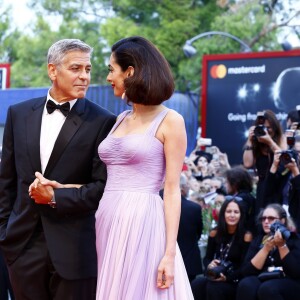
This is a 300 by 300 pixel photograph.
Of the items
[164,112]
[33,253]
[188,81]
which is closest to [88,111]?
[164,112]

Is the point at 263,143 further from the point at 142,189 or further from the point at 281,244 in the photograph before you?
the point at 142,189

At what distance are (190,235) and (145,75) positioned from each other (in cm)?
468

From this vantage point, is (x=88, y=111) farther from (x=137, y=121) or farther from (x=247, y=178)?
(x=247, y=178)

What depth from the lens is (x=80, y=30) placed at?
117 feet

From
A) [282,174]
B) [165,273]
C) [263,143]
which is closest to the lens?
[165,273]

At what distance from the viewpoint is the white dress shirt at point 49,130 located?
445cm

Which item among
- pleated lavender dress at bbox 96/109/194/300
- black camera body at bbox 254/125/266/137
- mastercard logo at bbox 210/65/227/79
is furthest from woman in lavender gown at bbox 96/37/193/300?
mastercard logo at bbox 210/65/227/79

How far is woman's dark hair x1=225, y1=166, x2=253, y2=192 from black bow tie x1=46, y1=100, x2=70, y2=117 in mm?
4381

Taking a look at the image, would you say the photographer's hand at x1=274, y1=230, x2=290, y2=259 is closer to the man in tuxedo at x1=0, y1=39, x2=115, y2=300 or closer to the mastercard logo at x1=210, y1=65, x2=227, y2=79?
the man in tuxedo at x1=0, y1=39, x2=115, y2=300

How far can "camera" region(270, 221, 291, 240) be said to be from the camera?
7289 mm

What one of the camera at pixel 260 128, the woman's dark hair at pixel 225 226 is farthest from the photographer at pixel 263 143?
the woman's dark hair at pixel 225 226

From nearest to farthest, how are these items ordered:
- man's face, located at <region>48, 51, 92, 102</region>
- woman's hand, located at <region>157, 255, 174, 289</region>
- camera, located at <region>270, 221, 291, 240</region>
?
woman's hand, located at <region>157, 255, 174, 289</region> → man's face, located at <region>48, 51, 92, 102</region> → camera, located at <region>270, 221, 291, 240</region>

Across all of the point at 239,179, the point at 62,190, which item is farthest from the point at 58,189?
the point at 239,179

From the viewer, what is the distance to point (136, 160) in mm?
4250
